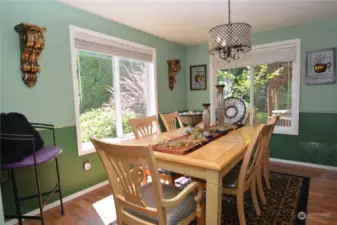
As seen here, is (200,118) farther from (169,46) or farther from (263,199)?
(169,46)

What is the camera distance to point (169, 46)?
3705mm

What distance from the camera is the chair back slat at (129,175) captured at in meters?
0.98

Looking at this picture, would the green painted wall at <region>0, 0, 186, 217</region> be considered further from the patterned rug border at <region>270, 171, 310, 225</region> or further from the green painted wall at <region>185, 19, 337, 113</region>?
the green painted wall at <region>185, 19, 337, 113</region>

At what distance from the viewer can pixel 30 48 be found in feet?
5.97

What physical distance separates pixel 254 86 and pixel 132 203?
305 cm

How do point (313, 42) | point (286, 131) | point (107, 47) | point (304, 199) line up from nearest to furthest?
point (304, 199)
point (107, 47)
point (313, 42)
point (286, 131)

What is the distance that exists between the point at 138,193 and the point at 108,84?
199 centimetres

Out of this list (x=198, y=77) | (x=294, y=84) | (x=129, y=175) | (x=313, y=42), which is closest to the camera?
(x=129, y=175)

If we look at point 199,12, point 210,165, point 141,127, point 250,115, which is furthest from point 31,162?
point 250,115

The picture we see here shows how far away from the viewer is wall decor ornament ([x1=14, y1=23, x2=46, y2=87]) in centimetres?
177

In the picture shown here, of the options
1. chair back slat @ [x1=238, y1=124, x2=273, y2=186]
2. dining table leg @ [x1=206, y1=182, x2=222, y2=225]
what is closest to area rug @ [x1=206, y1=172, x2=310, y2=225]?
chair back slat @ [x1=238, y1=124, x2=273, y2=186]

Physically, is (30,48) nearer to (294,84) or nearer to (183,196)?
(183,196)

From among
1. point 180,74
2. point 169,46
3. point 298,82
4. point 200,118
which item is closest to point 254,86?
point 298,82

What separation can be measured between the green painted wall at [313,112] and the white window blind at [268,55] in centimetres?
13
